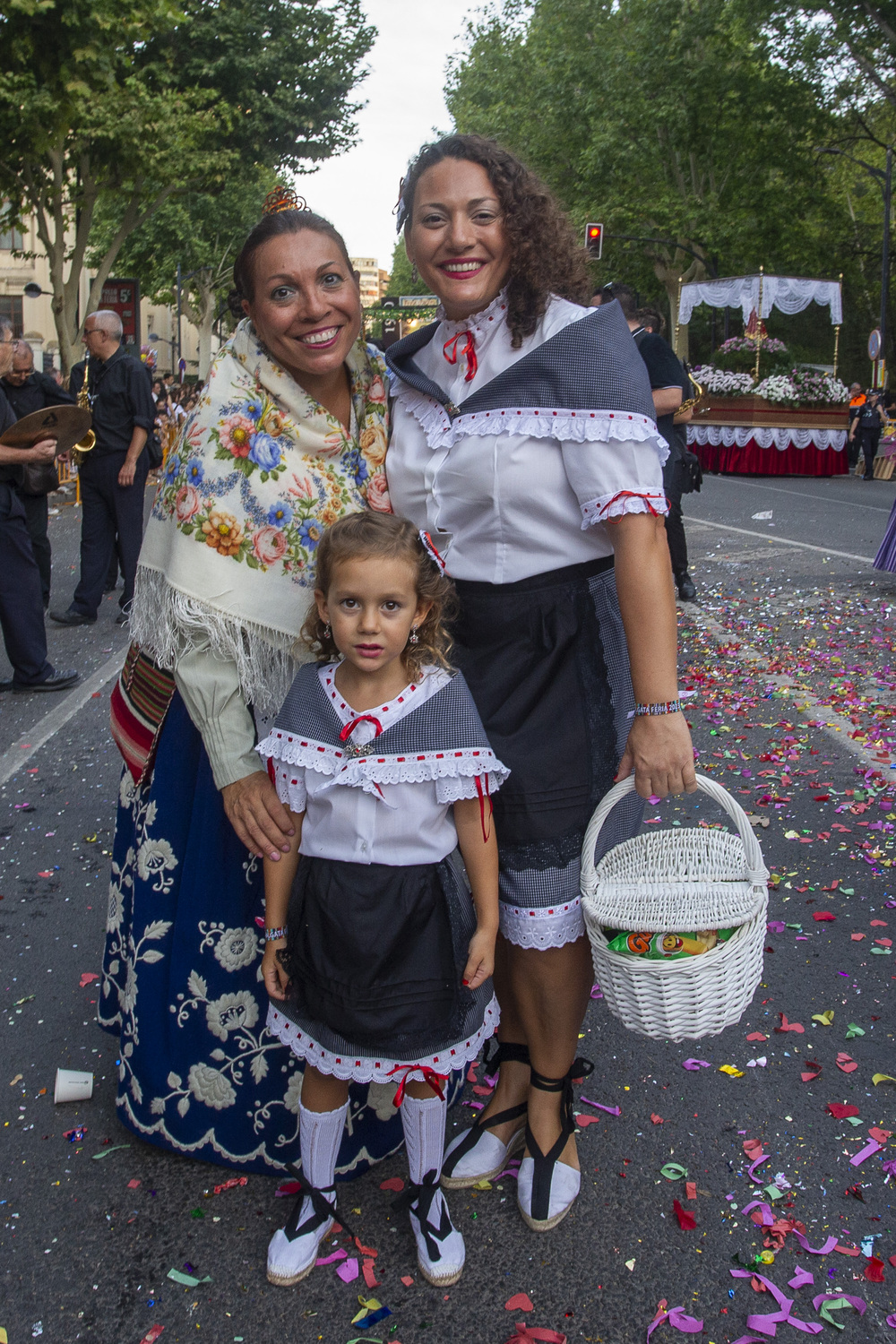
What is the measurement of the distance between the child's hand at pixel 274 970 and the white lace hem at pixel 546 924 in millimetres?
470

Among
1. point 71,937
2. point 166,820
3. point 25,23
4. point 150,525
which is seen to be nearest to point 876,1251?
point 166,820

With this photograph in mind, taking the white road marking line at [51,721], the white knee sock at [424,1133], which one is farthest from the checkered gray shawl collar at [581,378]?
the white road marking line at [51,721]

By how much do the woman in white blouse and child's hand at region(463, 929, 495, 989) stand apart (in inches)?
6.6

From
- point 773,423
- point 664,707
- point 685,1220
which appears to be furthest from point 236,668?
point 773,423

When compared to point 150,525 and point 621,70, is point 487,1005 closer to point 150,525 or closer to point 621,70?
point 150,525

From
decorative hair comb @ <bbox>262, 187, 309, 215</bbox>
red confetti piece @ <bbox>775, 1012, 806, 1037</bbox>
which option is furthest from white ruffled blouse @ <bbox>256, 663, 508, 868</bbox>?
red confetti piece @ <bbox>775, 1012, 806, 1037</bbox>

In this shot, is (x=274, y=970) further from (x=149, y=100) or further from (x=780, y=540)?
(x=149, y=100)

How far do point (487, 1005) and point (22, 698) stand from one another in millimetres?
4988

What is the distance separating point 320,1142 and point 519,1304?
486 millimetres

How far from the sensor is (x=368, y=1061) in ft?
7.08

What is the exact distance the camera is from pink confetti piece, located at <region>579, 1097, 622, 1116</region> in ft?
8.95

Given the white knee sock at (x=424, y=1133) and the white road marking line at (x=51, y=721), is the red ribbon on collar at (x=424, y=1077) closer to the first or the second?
the white knee sock at (x=424, y=1133)

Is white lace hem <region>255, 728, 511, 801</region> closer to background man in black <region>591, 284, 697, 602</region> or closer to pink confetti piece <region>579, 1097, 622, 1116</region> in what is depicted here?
pink confetti piece <region>579, 1097, 622, 1116</region>

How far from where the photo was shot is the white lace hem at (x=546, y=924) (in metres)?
2.30
